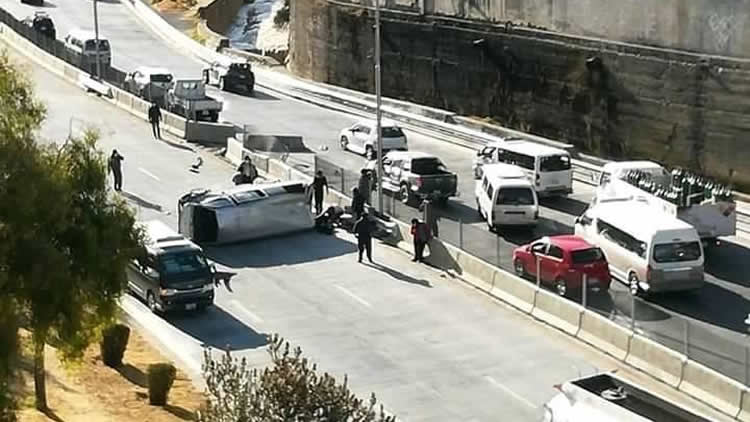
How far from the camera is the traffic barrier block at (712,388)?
21734 mm

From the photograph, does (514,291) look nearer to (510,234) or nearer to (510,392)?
(510,392)

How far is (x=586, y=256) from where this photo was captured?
1091 inches

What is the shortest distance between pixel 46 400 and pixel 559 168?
20214 mm

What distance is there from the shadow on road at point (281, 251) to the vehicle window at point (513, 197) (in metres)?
4.15

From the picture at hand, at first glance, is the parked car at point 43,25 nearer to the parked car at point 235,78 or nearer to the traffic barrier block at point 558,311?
the parked car at point 235,78

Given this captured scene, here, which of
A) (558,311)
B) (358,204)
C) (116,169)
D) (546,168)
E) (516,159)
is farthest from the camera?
(516,159)

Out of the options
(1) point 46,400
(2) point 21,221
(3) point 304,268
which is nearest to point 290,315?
(3) point 304,268

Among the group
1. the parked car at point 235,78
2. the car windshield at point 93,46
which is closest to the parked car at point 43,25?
the car windshield at point 93,46

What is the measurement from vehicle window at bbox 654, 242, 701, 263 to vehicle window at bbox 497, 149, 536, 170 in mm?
10025

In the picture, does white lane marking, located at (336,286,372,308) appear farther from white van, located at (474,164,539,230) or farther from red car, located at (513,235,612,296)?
→ white van, located at (474,164,539,230)

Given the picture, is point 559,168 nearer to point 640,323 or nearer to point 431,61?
point 640,323

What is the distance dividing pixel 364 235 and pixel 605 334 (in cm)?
757

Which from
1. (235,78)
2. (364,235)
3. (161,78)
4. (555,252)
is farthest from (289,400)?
(235,78)

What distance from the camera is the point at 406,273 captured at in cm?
3036
